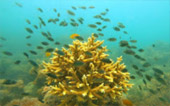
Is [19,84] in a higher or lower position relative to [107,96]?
higher

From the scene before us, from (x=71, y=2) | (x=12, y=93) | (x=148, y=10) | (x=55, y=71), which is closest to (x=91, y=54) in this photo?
(x=55, y=71)

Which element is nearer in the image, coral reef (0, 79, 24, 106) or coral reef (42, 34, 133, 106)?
coral reef (42, 34, 133, 106)

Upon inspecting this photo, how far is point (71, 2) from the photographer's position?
157 m

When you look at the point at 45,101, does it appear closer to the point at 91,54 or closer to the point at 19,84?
the point at 91,54

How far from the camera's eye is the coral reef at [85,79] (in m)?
3.79

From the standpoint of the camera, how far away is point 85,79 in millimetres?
3672

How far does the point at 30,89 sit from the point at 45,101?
3.97m

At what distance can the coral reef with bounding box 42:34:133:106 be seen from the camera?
379 cm

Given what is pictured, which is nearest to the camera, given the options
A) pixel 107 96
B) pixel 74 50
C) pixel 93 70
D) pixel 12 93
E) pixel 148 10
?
pixel 93 70

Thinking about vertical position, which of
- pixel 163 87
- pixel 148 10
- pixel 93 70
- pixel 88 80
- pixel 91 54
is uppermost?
pixel 148 10

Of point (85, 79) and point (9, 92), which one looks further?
point (9, 92)

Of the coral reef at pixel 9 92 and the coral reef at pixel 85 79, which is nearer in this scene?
the coral reef at pixel 85 79

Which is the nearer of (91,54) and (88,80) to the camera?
(88,80)

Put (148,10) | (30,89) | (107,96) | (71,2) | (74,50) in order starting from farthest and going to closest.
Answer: (148,10), (71,2), (30,89), (74,50), (107,96)
